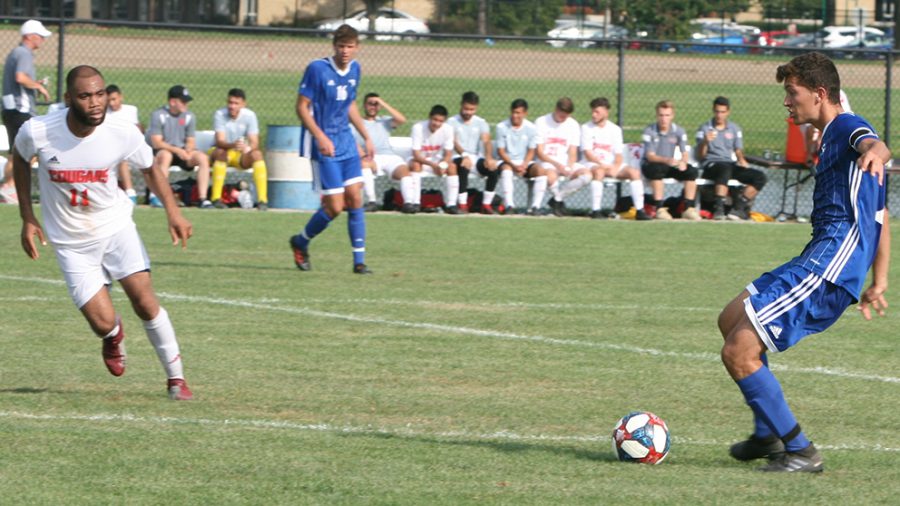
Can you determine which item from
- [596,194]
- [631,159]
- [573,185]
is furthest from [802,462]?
[631,159]

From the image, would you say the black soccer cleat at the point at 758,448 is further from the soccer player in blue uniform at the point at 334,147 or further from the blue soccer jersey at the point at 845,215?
the soccer player in blue uniform at the point at 334,147

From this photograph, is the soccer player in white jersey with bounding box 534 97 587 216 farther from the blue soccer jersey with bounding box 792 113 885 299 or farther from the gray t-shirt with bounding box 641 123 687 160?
the blue soccer jersey with bounding box 792 113 885 299

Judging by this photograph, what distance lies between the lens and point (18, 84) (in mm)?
17625

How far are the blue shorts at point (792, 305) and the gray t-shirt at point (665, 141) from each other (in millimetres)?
12487

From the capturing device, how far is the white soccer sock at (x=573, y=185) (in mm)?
18844

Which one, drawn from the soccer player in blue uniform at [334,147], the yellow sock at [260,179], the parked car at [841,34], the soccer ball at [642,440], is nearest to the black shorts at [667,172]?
the yellow sock at [260,179]

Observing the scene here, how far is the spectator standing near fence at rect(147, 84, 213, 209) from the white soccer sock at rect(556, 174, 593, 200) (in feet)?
14.1

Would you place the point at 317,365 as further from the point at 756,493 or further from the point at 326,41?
the point at 326,41

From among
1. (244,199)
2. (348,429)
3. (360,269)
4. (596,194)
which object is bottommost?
(348,429)

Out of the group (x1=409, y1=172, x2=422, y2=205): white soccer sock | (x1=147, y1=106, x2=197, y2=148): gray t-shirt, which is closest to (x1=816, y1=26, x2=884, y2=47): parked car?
(x1=409, y1=172, x2=422, y2=205): white soccer sock

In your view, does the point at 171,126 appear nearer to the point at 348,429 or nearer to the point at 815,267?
the point at 348,429

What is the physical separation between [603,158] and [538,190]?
0.93 metres

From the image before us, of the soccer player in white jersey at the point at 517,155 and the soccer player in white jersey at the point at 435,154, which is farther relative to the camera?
the soccer player in white jersey at the point at 517,155

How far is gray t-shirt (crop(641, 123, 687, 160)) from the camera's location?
18.7m
